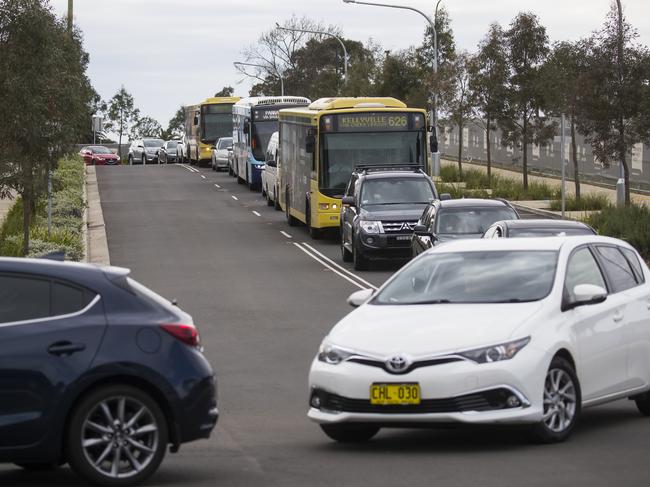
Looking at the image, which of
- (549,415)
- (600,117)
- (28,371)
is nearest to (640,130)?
(600,117)

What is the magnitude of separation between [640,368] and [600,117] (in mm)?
28336

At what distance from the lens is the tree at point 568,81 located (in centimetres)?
4056

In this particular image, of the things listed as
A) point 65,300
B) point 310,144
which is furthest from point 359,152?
point 65,300

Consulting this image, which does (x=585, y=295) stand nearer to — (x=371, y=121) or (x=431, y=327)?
(x=431, y=327)

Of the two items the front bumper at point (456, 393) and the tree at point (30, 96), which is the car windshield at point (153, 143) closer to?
the tree at point (30, 96)

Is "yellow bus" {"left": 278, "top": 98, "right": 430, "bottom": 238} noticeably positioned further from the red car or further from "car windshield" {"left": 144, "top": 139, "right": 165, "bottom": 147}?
"car windshield" {"left": 144, "top": 139, "right": 165, "bottom": 147}

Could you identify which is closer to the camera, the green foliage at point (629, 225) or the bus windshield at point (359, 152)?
the green foliage at point (629, 225)

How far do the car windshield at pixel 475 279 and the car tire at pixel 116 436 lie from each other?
2.74m

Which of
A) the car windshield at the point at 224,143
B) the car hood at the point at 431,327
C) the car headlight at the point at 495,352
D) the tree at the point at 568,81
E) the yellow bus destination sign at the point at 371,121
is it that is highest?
the tree at the point at 568,81

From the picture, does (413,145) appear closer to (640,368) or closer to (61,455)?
(640,368)

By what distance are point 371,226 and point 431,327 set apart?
18.4 m

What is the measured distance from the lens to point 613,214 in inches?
1316

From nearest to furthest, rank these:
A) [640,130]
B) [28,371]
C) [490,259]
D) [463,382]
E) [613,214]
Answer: [28,371], [463,382], [490,259], [613,214], [640,130]

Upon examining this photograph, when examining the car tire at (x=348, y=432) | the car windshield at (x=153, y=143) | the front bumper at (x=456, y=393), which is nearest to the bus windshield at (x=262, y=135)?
the car windshield at (x=153, y=143)
